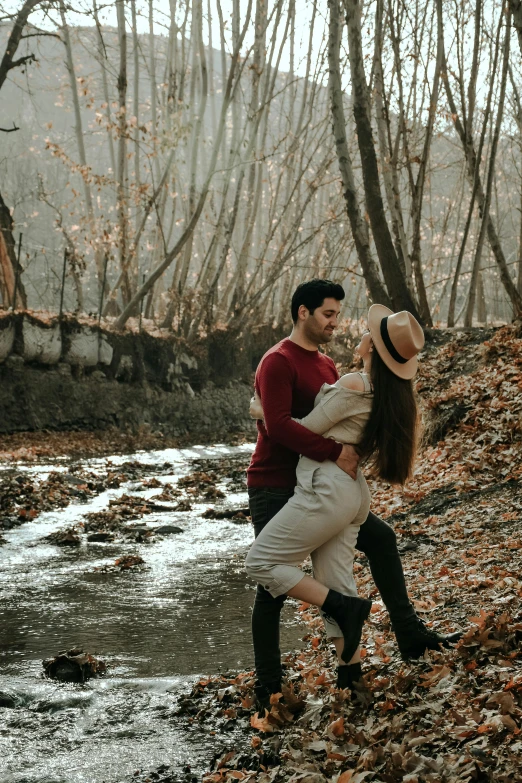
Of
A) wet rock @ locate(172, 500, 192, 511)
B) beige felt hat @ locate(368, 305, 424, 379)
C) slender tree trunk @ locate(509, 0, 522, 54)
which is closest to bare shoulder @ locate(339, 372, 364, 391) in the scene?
beige felt hat @ locate(368, 305, 424, 379)

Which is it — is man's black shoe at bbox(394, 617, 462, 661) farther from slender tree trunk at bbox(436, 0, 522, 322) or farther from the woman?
slender tree trunk at bbox(436, 0, 522, 322)

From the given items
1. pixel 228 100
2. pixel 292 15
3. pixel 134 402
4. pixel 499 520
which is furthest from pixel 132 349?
pixel 499 520

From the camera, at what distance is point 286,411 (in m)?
3.89

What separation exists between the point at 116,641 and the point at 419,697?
8.18ft

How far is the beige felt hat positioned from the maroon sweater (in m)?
0.37

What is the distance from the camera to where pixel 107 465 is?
48.8 feet

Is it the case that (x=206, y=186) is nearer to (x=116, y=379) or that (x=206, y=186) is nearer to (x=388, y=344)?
(x=116, y=379)

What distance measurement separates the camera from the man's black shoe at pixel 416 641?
420 centimetres

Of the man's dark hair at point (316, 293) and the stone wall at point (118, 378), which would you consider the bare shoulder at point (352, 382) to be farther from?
the stone wall at point (118, 378)

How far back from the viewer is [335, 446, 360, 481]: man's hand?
3.94 metres

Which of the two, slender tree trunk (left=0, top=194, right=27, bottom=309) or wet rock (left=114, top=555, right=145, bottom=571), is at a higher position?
slender tree trunk (left=0, top=194, right=27, bottom=309)

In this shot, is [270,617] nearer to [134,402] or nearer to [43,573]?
[43,573]

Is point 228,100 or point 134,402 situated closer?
point 228,100

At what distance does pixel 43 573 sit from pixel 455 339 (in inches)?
317
